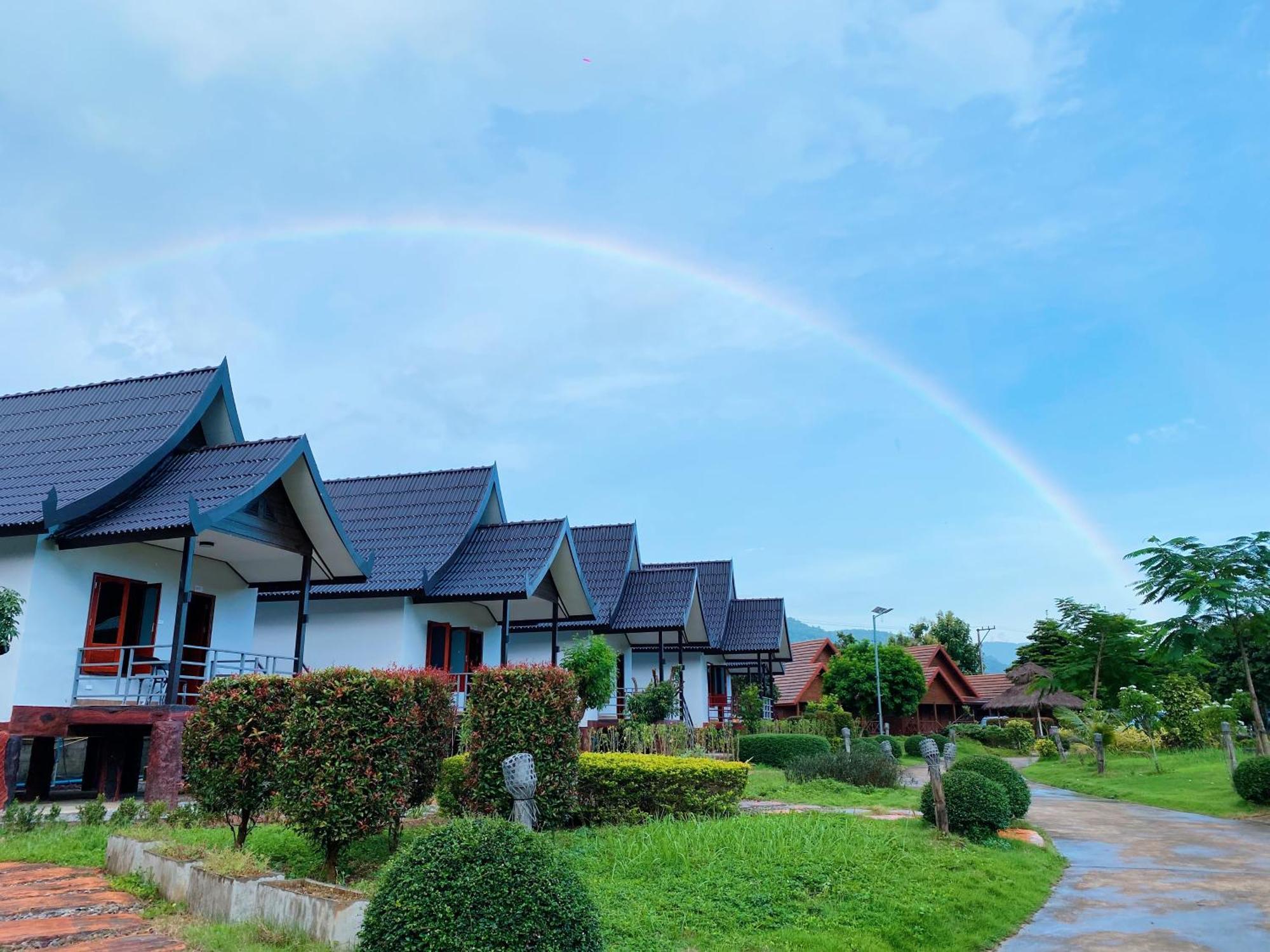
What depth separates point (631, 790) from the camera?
1275 centimetres

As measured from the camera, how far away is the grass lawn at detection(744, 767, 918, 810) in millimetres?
17844

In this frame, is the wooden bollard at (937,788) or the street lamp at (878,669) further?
the street lamp at (878,669)

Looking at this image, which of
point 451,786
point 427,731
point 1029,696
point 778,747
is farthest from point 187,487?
point 1029,696

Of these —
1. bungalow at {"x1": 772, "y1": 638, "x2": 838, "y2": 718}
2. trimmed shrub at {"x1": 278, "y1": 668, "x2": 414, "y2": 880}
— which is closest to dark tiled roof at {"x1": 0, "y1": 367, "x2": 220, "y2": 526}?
trimmed shrub at {"x1": 278, "y1": 668, "x2": 414, "y2": 880}

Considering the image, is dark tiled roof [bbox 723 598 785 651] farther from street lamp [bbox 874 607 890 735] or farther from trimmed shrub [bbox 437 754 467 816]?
trimmed shrub [bbox 437 754 467 816]

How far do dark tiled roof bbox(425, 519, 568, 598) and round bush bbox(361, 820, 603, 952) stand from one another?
15302 millimetres

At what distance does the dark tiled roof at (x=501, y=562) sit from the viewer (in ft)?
70.3

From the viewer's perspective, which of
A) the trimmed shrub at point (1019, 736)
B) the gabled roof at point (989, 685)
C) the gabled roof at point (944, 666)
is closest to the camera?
the trimmed shrub at point (1019, 736)

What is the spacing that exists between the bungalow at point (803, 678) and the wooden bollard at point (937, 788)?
3672 centimetres

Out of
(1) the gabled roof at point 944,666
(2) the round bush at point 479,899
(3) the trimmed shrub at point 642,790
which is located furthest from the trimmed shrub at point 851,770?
(1) the gabled roof at point 944,666

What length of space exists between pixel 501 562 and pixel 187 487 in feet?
26.3

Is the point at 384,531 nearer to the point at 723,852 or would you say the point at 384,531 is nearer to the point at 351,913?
the point at 723,852

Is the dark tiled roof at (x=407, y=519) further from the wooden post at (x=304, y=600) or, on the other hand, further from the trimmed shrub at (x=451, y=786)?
the trimmed shrub at (x=451, y=786)

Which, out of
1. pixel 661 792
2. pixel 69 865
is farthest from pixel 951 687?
pixel 69 865
